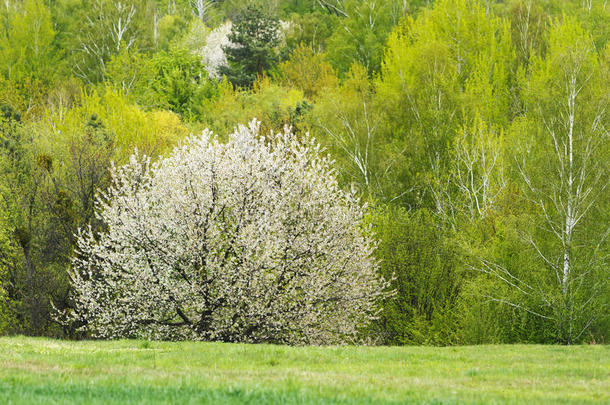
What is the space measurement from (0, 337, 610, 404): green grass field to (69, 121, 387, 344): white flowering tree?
19.3 ft

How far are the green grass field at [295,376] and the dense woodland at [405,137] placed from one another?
9667 millimetres

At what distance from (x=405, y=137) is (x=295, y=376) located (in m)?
31.0

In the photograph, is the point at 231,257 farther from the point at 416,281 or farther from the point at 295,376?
the point at 295,376

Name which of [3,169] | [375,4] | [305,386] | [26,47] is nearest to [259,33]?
[375,4]

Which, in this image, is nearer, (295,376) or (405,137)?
(295,376)

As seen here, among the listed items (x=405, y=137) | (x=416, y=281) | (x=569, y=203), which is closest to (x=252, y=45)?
(x=405, y=137)

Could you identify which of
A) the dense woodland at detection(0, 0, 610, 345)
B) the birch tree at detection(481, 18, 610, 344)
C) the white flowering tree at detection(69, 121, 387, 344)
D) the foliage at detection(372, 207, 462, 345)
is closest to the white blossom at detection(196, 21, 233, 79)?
the dense woodland at detection(0, 0, 610, 345)

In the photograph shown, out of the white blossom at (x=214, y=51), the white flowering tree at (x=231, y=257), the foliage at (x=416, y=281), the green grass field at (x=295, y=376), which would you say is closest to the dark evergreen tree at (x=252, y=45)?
the white blossom at (x=214, y=51)

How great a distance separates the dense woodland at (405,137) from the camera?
26.0 metres

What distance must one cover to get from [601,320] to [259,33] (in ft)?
164

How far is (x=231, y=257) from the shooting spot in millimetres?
22422

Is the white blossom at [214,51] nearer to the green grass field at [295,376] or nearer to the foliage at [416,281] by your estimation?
the foliage at [416,281]

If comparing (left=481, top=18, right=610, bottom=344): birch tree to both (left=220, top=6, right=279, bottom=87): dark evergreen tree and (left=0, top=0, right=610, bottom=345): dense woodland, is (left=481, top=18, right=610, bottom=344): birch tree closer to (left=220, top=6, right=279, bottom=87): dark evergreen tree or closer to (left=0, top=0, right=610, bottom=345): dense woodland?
(left=0, top=0, right=610, bottom=345): dense woodland

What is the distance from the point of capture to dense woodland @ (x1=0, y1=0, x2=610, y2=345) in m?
26.0
